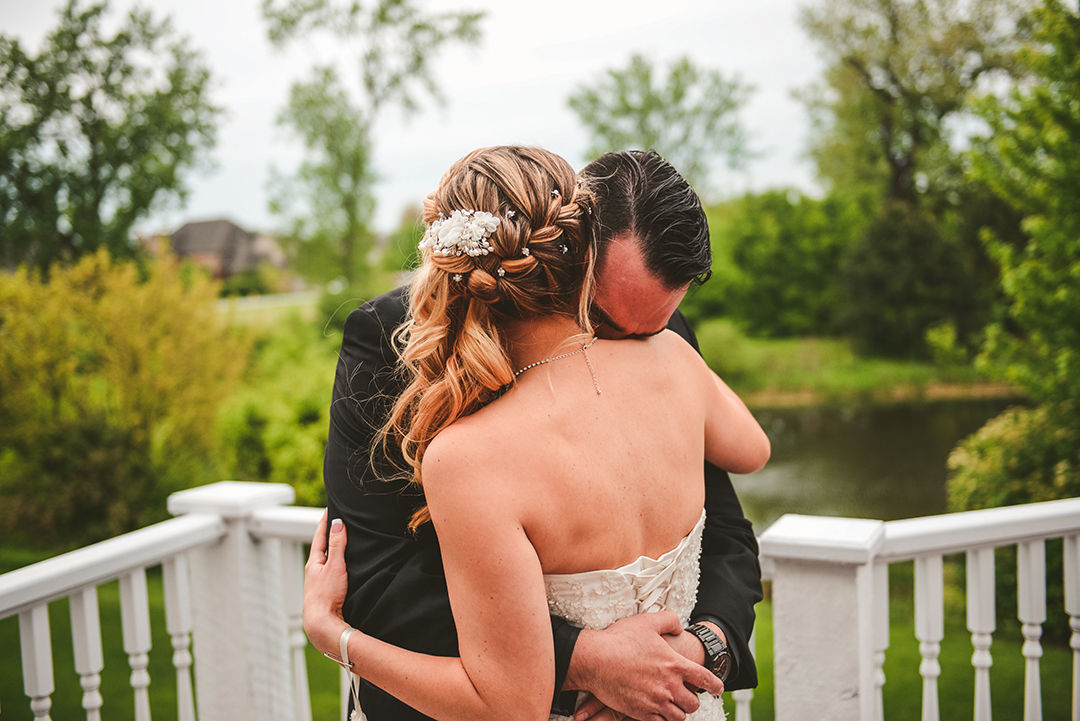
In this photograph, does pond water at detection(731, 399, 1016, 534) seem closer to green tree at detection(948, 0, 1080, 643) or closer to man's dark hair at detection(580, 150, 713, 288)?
green tree at detection(948, 0, 1080, 643)

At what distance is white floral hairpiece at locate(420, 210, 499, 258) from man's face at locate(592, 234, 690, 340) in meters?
0.22

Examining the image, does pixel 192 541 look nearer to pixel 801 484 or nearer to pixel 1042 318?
pixel 1042 318

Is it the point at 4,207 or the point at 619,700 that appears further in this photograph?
the point at 4,207

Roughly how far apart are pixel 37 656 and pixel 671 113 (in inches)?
915

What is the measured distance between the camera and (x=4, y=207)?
16.0 m

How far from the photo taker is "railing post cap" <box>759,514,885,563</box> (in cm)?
174

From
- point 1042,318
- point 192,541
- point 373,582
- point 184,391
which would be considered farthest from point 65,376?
point 1042,318

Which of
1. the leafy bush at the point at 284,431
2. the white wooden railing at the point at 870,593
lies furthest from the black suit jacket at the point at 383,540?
the leafy bush at the point at 284,431

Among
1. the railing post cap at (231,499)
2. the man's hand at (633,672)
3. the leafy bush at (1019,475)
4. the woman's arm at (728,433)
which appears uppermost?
the woman's arm at (728,433)

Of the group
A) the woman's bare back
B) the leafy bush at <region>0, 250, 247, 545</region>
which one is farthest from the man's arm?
the leafy bush at <region>0, 250, 247, 545</region>

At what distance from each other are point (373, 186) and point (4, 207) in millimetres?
8701

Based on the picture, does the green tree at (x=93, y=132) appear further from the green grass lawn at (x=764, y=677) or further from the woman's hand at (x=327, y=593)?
the woman's hand at (x=327, y=593)

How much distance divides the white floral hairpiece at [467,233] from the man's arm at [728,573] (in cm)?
64

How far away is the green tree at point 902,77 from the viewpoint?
18.2m
